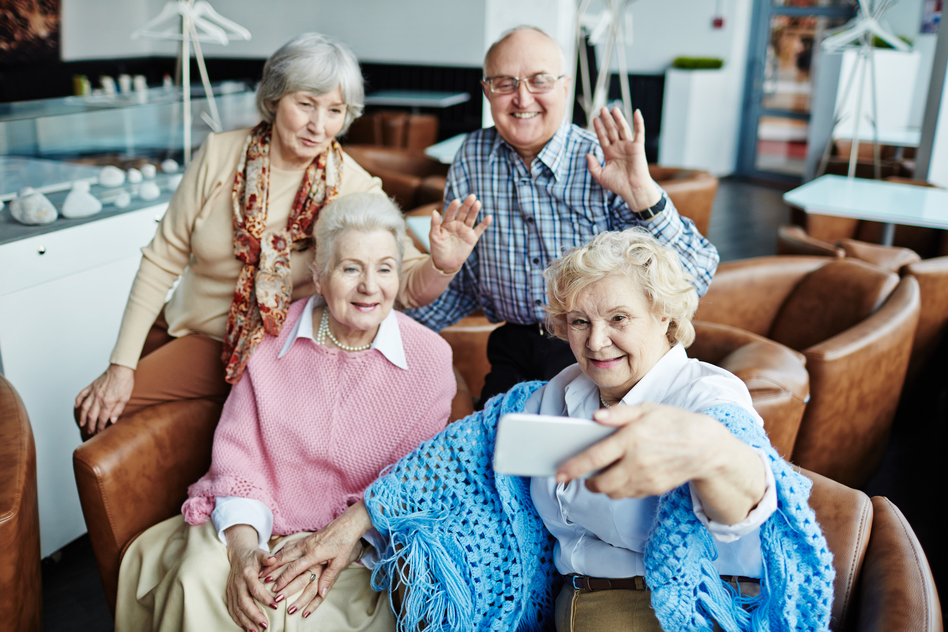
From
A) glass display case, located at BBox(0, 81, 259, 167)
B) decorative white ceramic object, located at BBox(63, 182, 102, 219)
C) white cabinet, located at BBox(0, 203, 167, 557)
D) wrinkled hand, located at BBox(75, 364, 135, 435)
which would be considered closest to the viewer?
wrinkled hand, located at BBox(75, 364, 135, 435)

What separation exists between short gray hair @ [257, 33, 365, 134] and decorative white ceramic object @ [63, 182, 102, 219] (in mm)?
1145

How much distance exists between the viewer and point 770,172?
30.6 ft

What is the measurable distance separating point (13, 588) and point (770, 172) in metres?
9.33

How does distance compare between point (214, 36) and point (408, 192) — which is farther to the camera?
point (408, 192)

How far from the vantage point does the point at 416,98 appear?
8086 mm

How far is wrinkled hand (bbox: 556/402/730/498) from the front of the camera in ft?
2.96

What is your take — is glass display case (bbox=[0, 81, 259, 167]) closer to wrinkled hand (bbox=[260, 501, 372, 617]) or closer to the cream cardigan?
the cream cardigan

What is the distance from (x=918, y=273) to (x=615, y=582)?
6.76ft

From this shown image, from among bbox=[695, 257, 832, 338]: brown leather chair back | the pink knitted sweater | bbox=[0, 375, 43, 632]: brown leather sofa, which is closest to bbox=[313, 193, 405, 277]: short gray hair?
the pink knitted sweater

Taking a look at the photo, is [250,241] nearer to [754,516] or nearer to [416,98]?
[754,516]

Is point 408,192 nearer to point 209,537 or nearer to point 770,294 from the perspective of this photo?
point 770,294

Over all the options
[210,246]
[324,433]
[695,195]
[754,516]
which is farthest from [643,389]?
[695,195]

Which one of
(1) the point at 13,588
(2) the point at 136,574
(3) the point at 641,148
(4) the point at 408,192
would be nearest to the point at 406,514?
(2) the point at 136,574

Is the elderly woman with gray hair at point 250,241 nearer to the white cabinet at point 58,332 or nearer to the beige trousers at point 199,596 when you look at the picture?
the beige trousers at point 199,596
